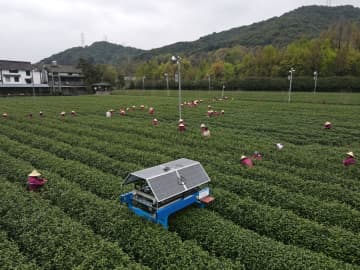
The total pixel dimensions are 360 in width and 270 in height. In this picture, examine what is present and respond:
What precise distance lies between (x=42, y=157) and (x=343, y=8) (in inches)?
4392

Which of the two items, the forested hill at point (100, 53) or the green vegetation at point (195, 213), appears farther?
the forested hill at point (100, 53)

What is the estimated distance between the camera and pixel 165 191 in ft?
13.9

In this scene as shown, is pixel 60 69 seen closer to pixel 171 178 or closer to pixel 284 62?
pixel 284 62

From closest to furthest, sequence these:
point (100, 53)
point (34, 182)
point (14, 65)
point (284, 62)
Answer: point (34, 182)
point (284, 62)
point (14, 65)
point (100, 53)

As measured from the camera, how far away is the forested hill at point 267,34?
80131mm

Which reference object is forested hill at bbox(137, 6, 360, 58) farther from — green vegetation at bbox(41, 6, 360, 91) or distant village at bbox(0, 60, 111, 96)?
distant village at bbox(0, 60, 111, 96)

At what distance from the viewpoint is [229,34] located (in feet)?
407

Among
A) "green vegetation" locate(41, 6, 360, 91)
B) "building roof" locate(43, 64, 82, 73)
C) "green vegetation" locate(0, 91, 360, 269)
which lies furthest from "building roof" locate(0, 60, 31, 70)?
"green vegetation" locate(0, 91, 360, 269)

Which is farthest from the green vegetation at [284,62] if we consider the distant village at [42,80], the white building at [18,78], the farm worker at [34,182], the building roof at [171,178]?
the farm worker at [34,182]

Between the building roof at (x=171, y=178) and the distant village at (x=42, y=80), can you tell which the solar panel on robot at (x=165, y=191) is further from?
the distant village at (x=42, y=80)

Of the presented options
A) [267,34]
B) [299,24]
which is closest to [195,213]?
[299,24]

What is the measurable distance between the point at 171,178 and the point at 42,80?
63630 millimetres

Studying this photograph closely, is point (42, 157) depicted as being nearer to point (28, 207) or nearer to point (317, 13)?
point (28, 207)

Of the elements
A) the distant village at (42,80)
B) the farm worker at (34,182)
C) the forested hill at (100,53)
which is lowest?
the farm worker at (34,182)
